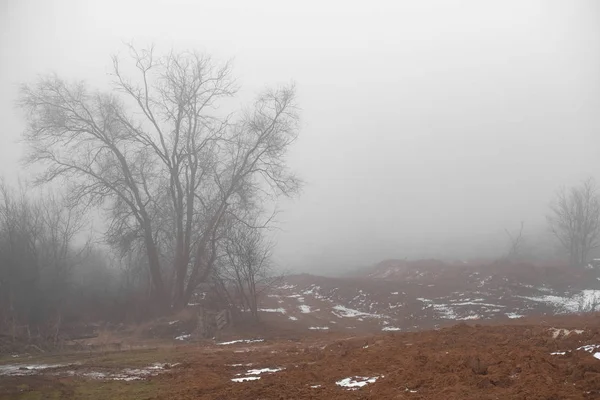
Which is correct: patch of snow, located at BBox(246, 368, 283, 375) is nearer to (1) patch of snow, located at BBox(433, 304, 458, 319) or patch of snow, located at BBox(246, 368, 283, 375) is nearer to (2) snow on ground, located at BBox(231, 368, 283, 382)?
(2) snow on ground, located at BBox(231, 368, 283, 382)

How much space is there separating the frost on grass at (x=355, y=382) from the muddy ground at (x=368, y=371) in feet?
0.12

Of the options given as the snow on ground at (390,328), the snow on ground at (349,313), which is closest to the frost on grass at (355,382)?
the snow on ground at (390,328)

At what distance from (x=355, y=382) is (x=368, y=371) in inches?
32.1

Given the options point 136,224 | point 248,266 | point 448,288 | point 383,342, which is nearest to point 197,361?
point 383,342

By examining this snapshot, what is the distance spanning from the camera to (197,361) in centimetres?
1196

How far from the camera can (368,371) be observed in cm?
885

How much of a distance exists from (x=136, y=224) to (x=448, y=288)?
2227 centimetres

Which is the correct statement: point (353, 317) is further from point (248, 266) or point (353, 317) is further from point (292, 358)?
point (292, 358)

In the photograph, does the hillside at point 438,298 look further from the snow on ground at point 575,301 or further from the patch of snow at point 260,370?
the patch of snow at point 260,370

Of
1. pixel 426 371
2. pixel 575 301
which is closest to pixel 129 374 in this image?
pixel 426 371

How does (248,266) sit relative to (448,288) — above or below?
above

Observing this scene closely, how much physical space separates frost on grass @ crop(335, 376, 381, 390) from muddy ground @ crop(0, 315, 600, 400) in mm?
38

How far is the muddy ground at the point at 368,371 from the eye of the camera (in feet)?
22.5

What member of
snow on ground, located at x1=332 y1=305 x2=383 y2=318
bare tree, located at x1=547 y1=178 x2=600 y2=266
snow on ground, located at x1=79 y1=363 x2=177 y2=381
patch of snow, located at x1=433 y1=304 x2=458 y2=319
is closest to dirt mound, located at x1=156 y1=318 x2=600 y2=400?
snow on ground, located at x1=79 y1=363 x2=177 y2=381
